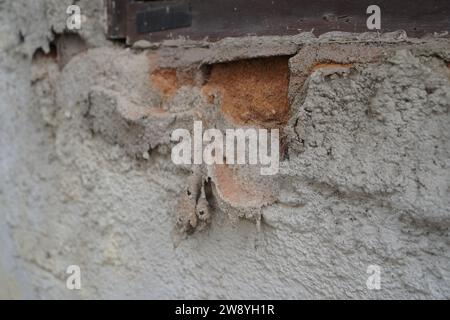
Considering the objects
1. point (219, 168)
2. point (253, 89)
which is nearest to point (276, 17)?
point (253, 89)

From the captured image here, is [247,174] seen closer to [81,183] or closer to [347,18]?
[347,18]

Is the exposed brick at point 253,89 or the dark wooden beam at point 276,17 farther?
the exposed brick at point 253,89

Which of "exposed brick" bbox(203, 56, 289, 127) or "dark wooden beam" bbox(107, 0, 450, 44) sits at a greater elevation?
"dark wooden beam" bbox(107, 0, 450, 44)

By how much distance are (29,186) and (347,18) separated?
91 centimetres

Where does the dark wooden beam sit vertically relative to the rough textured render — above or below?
above

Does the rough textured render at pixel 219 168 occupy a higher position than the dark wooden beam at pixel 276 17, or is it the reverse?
the dark wooden beam at pixel 276 17

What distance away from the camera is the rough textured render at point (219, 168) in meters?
0.78

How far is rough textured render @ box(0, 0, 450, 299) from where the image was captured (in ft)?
2.56

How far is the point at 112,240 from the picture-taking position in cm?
114

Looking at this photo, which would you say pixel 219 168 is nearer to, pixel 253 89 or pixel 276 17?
pixel 253 89

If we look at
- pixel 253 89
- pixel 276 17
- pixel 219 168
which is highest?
pixel 276 17

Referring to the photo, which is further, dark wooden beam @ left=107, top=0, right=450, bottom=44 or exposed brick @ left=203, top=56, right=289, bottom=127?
exposed brick @ left=203, top=56, right=289, bottom=127

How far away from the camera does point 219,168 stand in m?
0.95

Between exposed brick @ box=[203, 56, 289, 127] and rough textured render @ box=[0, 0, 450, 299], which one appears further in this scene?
exposed brick @ box=[203, 56, 289, 127]
